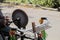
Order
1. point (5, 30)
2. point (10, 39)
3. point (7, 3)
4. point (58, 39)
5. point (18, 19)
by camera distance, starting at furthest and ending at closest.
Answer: point (7, 3)
point (58, 39)
point (18, 19)
point (5, 30)
point (10, 39)

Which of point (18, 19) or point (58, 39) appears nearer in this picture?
point (18, 19)

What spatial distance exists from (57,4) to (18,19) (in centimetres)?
1239

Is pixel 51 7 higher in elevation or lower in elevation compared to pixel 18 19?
lower

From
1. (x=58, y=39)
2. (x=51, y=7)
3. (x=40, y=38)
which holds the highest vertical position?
(x=40, y=38)

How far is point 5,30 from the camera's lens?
4.08m

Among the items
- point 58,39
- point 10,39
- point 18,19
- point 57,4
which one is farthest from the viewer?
point 57,4

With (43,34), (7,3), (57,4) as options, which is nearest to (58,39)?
(43,34)

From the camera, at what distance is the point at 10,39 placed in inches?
150

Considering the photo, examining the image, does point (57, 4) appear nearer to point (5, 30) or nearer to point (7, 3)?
point (7, 3)

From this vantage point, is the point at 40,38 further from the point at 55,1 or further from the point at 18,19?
the point at 55,1

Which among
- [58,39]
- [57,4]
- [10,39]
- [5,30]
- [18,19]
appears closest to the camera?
[10,39]

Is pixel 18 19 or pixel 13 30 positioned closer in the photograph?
pixel 13 30

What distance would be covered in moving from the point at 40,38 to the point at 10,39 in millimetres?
535

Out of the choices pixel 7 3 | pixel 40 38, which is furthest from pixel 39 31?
pixel 7 3
